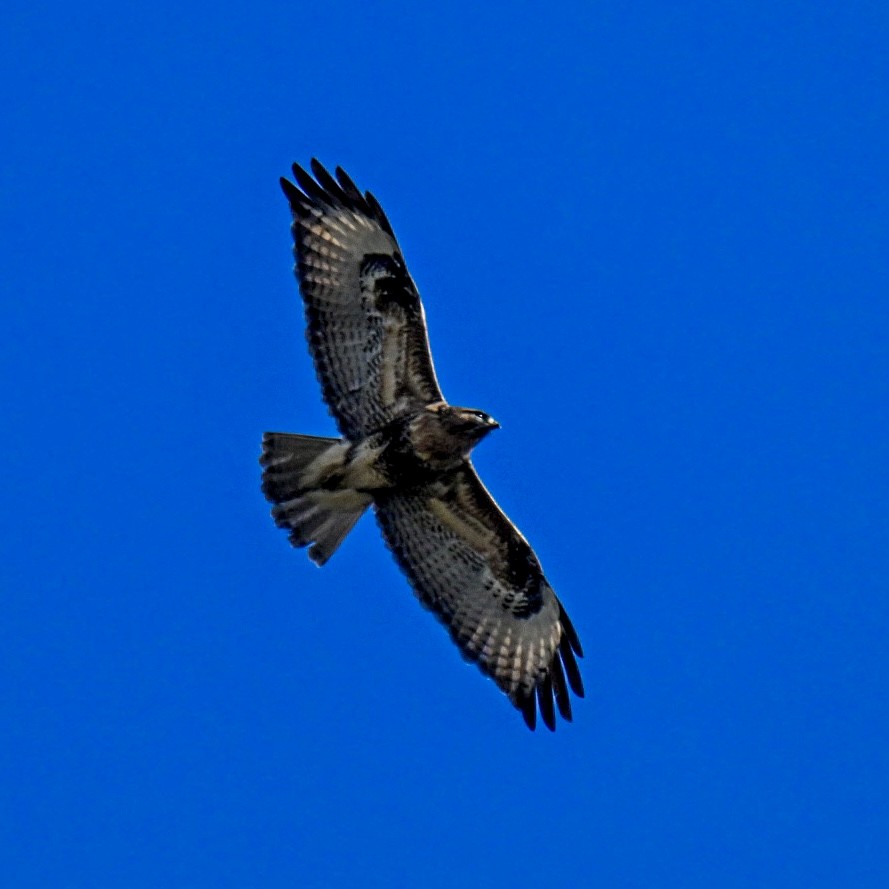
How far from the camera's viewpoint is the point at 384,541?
45.2 feet

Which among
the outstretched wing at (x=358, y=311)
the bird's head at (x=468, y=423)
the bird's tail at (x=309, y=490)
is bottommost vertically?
the bird's tail at (x=309, y=490)

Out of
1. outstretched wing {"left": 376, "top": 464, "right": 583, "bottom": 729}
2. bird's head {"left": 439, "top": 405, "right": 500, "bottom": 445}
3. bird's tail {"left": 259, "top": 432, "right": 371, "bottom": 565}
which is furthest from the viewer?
outstretched wing {"left": 376, "top": 464, "right": 583, "bottom": 729}

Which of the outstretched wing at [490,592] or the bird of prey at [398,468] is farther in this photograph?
the outstretched wing at [490,592]

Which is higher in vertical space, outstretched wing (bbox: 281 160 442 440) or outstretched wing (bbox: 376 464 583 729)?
outstretched wing (bbox: 281 160 442 440)

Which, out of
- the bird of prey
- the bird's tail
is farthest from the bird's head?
the bird's tail

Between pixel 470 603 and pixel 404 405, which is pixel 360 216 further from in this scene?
pixel 470 603

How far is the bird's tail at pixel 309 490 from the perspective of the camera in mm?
13180

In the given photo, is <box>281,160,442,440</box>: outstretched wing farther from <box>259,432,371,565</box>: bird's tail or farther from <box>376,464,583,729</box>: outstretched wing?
<box>376,464,583,729</box>: outstretched wing

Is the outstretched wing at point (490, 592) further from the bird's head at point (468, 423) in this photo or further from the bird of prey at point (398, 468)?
the bird's head at point (468, 423)

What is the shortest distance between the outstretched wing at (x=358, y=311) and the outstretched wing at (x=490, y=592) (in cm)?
78

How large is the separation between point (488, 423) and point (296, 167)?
2.46m

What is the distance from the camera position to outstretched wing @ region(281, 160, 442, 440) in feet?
43.3

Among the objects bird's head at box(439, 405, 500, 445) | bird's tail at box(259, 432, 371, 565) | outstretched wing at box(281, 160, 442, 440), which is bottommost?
bird's tail at box(259, 432, 371, 565)

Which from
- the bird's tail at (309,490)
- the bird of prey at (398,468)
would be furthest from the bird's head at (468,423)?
the bird's tail at (309,490)
